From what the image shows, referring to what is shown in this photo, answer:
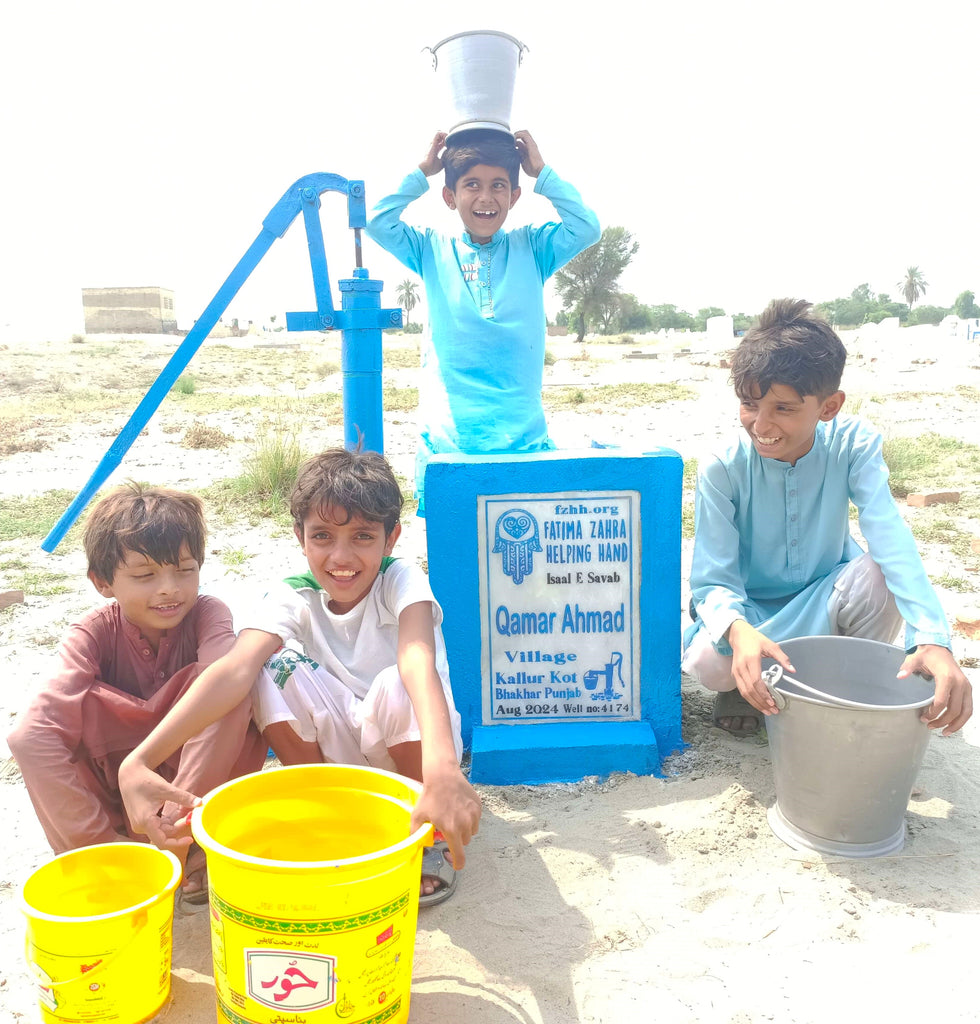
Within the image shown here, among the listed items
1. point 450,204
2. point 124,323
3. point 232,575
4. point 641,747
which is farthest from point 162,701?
point 124,323

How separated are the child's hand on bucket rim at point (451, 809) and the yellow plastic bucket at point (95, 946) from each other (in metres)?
0.48

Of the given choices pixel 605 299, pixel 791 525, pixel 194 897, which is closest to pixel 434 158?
pixel 791 525

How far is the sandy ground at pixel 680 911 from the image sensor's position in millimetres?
1749

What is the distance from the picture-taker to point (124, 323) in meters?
42.9

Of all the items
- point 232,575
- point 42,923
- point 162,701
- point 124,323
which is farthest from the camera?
point 124,323

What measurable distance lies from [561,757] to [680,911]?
0.68 meters

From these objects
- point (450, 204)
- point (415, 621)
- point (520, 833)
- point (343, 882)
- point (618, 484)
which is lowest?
point (520, 833)

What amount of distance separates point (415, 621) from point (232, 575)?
8.75ft

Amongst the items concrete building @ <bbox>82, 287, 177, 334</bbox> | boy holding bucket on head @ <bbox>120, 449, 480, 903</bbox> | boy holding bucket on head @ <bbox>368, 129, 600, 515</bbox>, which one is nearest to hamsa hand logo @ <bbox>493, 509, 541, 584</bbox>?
boy holding bucket on head @ <bbox>120, 449, 480, 903</bbox>

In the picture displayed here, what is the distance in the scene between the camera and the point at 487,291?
10.6 ft

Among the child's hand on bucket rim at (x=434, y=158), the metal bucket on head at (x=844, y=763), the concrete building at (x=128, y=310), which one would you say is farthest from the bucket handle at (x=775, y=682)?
the concrete building at (x=128, y=310)

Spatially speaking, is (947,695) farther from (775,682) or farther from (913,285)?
(913,285)

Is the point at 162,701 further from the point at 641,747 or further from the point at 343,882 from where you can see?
the point at 641,747

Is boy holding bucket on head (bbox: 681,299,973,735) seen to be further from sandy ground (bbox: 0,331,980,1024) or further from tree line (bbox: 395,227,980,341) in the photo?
tree line (bbox: 395,227,980,341)
